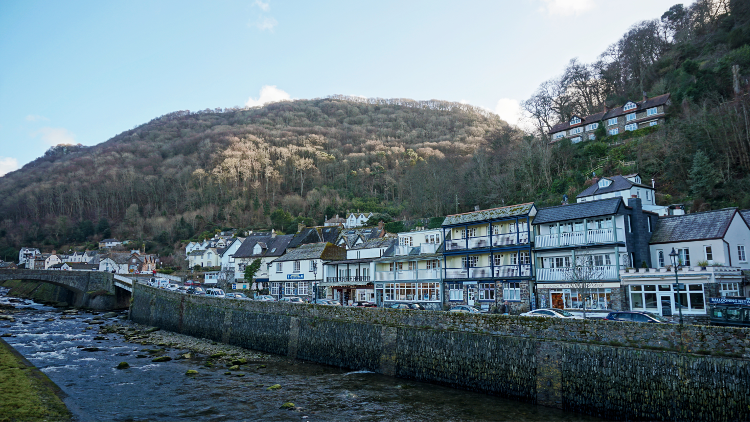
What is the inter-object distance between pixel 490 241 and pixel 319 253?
2134 cm

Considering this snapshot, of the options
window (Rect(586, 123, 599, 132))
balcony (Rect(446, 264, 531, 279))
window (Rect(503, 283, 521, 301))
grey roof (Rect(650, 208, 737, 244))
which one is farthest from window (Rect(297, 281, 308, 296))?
window (Rect(586, 123, 599, 132))

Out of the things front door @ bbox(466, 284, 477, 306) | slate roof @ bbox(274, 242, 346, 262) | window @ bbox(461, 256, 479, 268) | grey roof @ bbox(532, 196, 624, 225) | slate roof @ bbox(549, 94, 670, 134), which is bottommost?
front door @ bbox(466, 284, 477, 306)

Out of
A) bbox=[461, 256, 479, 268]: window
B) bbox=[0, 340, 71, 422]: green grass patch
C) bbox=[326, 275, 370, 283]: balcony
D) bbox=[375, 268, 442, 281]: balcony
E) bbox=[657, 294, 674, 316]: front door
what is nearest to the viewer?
bbox=[0, 340, 71, 422]: green grass patch

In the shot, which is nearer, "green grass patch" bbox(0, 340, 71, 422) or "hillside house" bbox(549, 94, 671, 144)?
"green grass patch" bbox(0, 340, 71, 422)

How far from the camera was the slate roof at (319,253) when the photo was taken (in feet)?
167

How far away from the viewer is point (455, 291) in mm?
38688

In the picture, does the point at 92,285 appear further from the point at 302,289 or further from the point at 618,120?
the point at 618,120

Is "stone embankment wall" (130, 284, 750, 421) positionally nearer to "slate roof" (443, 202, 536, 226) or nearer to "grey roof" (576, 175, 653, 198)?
"slate roof" (443, 202, 536, 226)

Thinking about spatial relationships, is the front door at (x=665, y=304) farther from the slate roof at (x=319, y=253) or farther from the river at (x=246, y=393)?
the slate roof at (x=319, y=253)

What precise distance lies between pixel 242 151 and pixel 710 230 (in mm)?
120826

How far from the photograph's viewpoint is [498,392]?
19219 millimetres

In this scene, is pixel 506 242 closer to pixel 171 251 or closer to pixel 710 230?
pixel 710 230

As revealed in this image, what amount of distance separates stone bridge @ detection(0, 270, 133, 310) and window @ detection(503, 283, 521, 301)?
51.3 meters

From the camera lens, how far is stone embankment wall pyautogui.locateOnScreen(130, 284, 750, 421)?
14.2m
